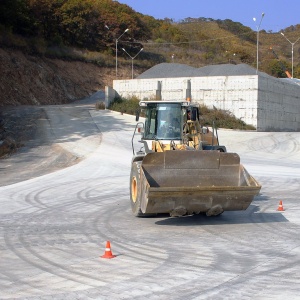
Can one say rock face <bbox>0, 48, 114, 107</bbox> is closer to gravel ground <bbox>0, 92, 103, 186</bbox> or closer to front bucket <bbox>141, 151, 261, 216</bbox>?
gravel ground <bbox>0, 92, 103, 186</bbox>

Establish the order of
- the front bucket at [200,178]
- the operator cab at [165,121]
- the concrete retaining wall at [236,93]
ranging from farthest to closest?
1. the concrete retaining wall at [236,93]
2. the operator cab at [165,121]
3. the front bucket at [200,178]

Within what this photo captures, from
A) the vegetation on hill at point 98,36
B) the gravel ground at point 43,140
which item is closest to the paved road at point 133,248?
the gravel ground at point 43,140

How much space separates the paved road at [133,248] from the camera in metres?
7.65

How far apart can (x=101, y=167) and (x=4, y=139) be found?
9359mm

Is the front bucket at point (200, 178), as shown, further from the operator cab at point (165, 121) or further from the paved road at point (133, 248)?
the operator cab at point (165, 121)

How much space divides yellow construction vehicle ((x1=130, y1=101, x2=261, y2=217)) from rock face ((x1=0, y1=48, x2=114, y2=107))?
35.7 meters

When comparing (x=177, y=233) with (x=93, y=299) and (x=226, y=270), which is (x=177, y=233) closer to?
(x=226, y=270)

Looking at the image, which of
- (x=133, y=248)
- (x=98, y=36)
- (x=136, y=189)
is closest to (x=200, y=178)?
(x=136, y=189)

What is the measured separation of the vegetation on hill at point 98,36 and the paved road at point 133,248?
4516cm

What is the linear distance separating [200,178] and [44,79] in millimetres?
47368

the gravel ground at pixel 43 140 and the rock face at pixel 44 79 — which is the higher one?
the rock face at pixel 44 79

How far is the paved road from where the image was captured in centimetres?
765

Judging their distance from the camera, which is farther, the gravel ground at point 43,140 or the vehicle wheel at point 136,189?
the gravel ground at point 43,140

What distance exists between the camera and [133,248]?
10.1m
